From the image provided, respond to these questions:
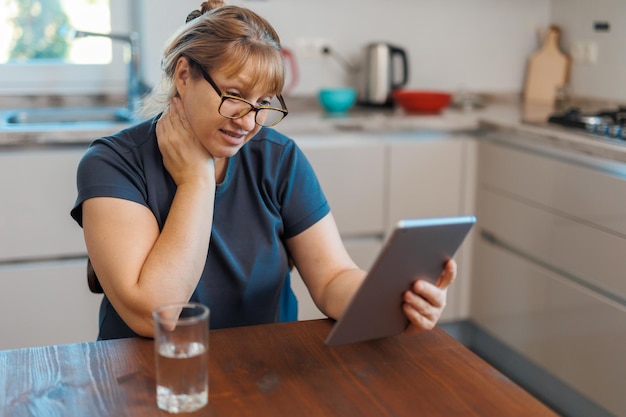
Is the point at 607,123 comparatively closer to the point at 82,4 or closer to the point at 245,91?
the point at 245,91

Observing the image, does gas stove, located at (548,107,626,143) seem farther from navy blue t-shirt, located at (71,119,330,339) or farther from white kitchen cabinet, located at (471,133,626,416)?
navy blue t-shirt, located at (71,119,330,339)

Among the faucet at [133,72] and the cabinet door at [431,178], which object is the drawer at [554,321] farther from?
the faucet at [133,72]

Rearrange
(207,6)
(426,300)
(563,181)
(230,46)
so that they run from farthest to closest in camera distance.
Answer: (563,181), (207,6), (230,46), (426,300)

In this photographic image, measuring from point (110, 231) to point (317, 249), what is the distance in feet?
1.27

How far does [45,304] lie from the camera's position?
8.23 ft

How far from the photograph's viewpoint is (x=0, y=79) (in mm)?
2924

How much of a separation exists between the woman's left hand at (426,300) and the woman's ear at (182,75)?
1.84 feet

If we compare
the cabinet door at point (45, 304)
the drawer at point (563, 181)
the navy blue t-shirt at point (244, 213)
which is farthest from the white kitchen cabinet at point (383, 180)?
the navy blue t-shirt at point (244, 213)

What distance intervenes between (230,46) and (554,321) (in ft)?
5.27

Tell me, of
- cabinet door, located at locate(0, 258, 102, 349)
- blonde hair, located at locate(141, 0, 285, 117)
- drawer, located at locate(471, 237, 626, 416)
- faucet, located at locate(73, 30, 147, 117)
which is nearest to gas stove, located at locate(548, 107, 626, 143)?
drawer, located at locate(471, 237, 626, 416)

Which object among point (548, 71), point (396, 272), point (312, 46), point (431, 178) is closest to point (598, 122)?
point (431, 178)

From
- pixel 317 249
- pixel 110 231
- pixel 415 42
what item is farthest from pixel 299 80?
pixel 110 231

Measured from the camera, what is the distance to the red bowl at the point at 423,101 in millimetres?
3049

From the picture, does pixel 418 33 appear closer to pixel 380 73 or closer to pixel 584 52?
pixel 380 73
